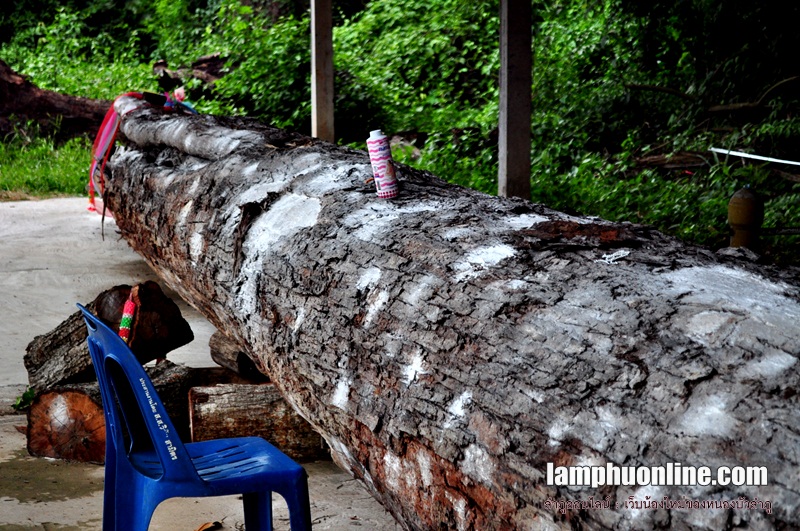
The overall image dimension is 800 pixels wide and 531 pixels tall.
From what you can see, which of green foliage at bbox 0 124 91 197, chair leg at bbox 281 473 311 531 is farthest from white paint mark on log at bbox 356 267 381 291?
green foliage at bbox 0 124 91 197

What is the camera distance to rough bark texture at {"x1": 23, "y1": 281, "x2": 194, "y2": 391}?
3406mm

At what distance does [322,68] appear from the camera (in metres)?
6.69

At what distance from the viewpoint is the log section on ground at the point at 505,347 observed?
140 cm

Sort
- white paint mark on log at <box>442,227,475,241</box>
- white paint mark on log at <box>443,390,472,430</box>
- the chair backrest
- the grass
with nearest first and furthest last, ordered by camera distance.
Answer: white paint mark on log at <box>443,390,472,430</box> → the chair backrest → white paint mark on log at <box>442,227,475,241</box> → the grass

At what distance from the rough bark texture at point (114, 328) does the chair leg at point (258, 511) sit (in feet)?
4.62

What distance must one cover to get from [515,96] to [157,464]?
3638mm

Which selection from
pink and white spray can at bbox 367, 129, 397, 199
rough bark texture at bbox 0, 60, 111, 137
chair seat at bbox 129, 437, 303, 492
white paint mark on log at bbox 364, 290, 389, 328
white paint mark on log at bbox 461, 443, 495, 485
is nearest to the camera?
white paint mark on log at bbox 461, 443, 495, 485

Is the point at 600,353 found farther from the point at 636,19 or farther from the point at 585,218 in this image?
the point at 636,19

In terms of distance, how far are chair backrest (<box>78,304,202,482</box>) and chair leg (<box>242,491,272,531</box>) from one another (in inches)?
10.8

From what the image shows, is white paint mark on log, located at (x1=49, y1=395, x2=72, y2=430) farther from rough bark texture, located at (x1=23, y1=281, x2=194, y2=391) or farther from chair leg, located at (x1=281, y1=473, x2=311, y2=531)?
chair leg, located at (x1=281, y1=473, x2=311, y2=531)

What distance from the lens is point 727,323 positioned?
→ 155 cm

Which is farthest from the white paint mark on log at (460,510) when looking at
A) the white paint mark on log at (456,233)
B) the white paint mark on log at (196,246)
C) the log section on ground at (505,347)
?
the white paint mark on log at (196,246)

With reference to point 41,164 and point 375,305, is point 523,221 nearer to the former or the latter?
point 375,305

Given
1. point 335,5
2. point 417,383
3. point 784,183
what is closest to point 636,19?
point 784,183
